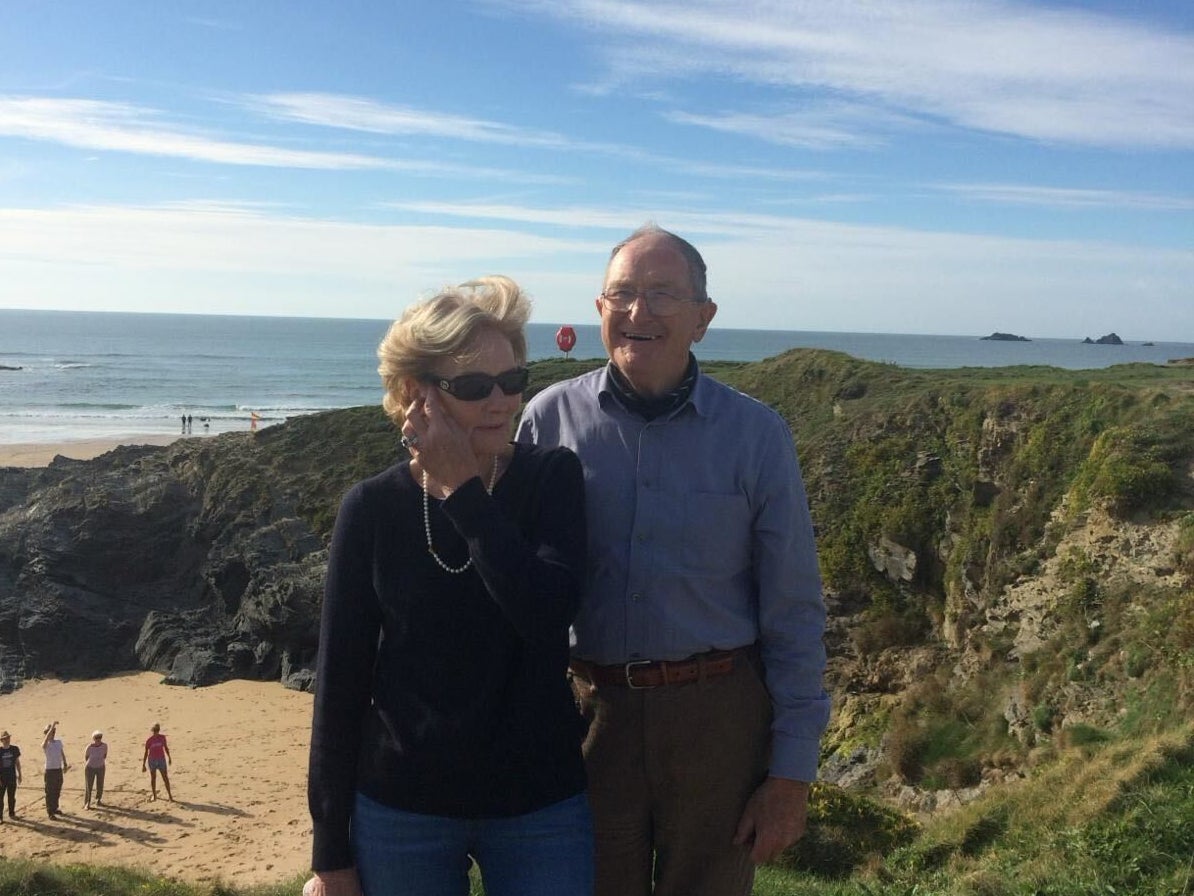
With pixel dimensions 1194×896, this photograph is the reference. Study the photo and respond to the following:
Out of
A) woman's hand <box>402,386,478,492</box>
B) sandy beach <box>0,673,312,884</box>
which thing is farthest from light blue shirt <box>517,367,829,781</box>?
sandy beach <box>0,673,312,884</box>

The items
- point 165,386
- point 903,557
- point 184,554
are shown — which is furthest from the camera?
point 165,386

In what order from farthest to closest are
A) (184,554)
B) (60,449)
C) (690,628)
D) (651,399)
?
(60,449)
(184,554)
(651,399)
(690,628)

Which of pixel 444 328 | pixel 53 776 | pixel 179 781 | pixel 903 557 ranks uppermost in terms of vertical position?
pixel 444 328

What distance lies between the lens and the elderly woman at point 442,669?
8.50 ft

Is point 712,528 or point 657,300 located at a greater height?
point 657,300

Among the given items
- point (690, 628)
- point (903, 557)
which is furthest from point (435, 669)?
point (903, 557)

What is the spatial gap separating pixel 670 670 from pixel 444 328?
1.21 m

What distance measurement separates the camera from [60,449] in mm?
48406

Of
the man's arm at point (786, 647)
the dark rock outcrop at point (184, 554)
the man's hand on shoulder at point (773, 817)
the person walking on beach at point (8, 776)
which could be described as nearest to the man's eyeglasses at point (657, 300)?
the man's arm at point (786, 647)

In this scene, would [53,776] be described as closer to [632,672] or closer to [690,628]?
[632,672]

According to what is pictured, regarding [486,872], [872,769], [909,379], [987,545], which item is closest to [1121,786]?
[486,872]

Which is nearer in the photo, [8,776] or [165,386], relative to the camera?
[8,776]

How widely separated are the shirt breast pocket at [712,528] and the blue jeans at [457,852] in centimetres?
83

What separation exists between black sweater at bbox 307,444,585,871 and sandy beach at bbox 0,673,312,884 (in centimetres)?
863
